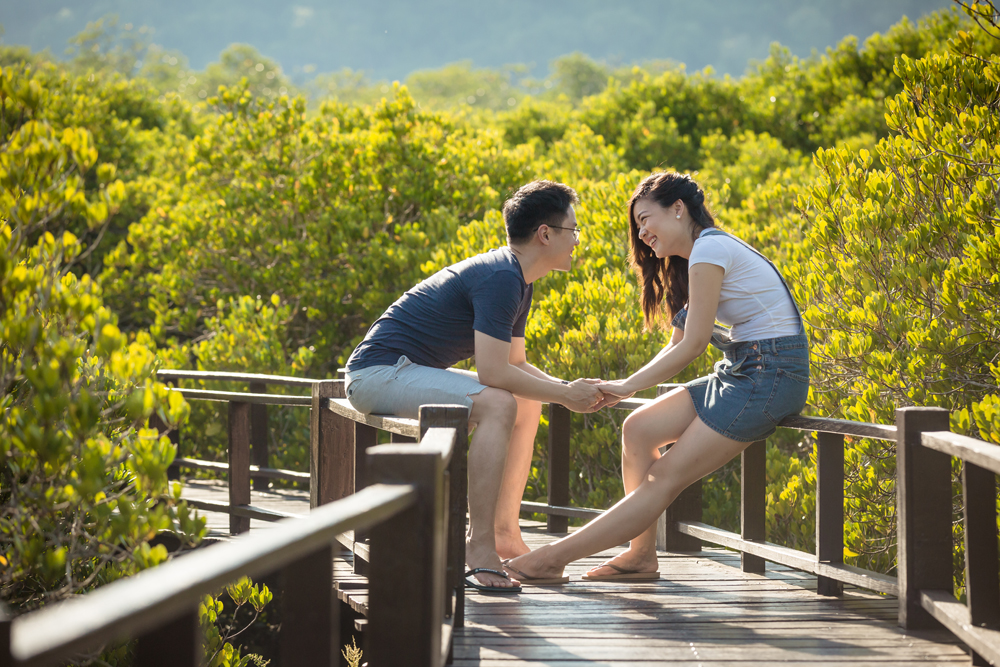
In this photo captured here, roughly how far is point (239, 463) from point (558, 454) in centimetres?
200

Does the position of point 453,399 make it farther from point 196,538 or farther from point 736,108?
point 736,108

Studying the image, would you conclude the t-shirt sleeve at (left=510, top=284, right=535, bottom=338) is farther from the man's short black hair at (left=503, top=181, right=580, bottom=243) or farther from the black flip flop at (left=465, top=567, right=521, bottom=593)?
the black flip flop at (left=465, top=567, right=521, bottom=593)

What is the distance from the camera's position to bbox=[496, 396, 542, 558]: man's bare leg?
3.76m

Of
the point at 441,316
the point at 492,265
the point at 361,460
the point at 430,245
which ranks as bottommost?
the point at 361,460

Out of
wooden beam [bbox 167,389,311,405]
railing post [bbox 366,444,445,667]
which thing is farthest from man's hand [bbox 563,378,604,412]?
wooden beam [bbox 167,389,311,405]

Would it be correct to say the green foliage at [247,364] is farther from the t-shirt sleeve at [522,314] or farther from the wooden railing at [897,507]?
the t-shirt sleeve at [522,314]

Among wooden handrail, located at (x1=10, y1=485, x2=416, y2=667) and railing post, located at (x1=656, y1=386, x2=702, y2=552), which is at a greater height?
wooden handrail, located at (x1=10, y1=485, x2=416, y2=667)

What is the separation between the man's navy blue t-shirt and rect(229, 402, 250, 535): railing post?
1.95 meters

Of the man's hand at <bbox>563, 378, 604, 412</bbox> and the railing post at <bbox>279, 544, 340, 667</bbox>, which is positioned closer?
the railing post at <bbox>279, 544, 340, 667</bbox>

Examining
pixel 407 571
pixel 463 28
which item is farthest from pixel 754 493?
pixel 463 28

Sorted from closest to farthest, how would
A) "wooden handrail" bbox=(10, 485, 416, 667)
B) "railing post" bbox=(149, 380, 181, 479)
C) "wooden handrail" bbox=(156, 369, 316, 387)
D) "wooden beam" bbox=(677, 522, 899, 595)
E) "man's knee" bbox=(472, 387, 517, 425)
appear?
"wooden handrail" bbox=(10, 485, 416, 667) < "wooden beam" bbox=(677, 522, 899, 595) < "man's knee" bbox=(472, 387, 517, 425) < "wooden handrail" bbox=(156, 369, 316, 387) < "railing post" bbox=(149, 380, 181, 479)

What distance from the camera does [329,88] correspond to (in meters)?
75.8

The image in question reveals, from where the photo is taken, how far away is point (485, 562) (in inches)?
134

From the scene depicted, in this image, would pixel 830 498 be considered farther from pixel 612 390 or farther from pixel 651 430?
pixel 612 390
